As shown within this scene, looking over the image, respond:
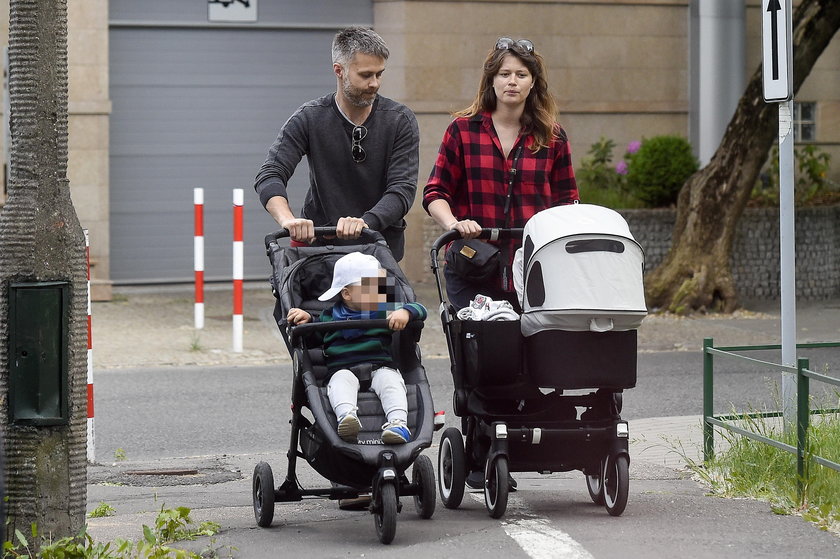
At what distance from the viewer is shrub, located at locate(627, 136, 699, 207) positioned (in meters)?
17.2

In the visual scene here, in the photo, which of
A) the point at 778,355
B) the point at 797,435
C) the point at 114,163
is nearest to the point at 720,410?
the point at 778,355

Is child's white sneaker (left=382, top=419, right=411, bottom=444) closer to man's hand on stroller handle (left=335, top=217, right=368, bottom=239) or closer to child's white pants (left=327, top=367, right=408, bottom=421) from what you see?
child's white pants (left=327, top=367, right=408, bottom=421)

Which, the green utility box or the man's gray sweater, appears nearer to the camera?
the green utility box

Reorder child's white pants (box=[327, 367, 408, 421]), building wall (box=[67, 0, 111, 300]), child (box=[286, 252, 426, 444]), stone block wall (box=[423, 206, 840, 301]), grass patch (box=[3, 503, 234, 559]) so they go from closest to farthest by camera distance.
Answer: grass patch (box=[3, 503, 234, 559]) → child's white pants (box=[327, 367, 408, 421]) → child (box=[286, 252, 426, 444]) → building wall (box=[67, 0, 111, 300]) → stone block wall (box=[423, 206, 840, 301])

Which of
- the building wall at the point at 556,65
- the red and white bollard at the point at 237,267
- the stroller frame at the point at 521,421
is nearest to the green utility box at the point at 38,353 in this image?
the stroller frame at the point at 521,421

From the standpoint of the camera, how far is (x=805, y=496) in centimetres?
589

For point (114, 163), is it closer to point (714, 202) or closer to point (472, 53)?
point (472, 53)

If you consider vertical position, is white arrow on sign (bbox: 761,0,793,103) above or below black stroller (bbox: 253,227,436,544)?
above

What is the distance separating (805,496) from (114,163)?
12865 mm

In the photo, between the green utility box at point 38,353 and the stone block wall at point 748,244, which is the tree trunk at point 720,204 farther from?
the green utility box at point 38,353

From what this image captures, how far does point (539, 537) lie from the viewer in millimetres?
5289

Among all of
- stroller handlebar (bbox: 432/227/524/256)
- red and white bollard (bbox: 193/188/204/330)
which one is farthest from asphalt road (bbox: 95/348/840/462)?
stroller handlebar (bbox: 432/227/524/256)

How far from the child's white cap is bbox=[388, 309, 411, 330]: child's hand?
0.23 meters

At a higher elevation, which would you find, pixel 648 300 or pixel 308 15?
pixel 308 15
